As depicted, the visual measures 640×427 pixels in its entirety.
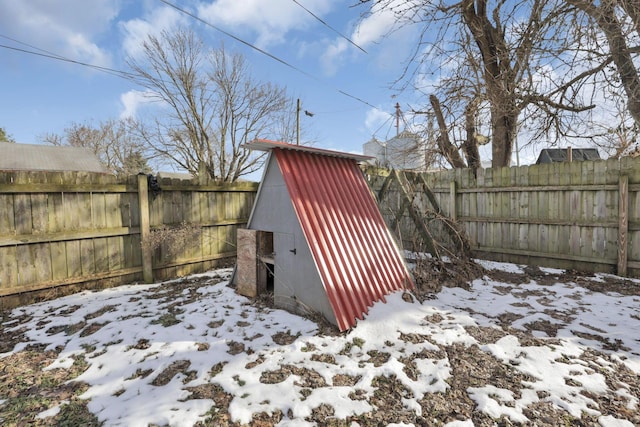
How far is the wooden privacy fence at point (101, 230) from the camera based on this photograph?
3811 millimetres

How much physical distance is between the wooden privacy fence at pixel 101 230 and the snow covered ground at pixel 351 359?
0.49 m

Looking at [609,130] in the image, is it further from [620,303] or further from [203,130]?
[203,130]

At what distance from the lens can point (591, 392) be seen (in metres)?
2.13

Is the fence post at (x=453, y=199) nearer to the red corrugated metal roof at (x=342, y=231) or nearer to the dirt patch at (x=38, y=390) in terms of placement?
the red corrugated metal roof at (x=342, y=231)

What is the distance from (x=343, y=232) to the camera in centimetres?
375

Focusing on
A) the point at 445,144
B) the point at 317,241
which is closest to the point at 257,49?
the point at 445,144

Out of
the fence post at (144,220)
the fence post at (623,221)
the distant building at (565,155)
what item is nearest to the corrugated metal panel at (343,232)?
→ the fence post at (144,220)

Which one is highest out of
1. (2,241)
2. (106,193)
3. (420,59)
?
(420,59)

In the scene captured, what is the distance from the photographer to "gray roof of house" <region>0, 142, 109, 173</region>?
1391 centimetres

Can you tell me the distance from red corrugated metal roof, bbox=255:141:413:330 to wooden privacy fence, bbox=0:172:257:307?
2612 mm

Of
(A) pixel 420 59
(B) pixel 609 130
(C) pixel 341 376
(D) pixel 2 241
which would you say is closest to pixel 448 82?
(A) pixel 420 59

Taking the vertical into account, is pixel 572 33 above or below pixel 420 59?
below

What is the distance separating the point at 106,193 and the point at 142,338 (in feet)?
8.68

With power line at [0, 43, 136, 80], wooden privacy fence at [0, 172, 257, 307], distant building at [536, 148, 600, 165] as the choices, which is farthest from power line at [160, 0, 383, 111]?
distant building at [536, 148, 600, 165]
